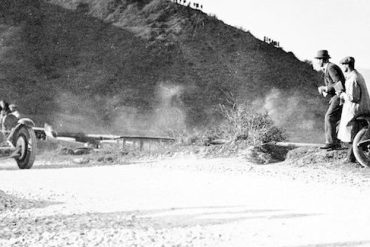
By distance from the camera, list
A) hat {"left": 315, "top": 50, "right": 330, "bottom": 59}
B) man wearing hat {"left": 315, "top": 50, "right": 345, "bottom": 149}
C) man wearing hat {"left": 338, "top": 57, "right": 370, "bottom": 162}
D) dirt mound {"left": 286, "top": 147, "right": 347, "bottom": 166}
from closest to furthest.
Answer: man wearing hat {"left": 338, "top": 57, "right": 370, "bottom": 162} < man wearing hat {"left": 315, "top": 50, "right": 345, "bottom": 149} < hat {"left": 315, "top": 50, "right": 330, "bottom": 59} < dirt mound {"left": 286, "top": 147, "right": 347, "bottom": 166}

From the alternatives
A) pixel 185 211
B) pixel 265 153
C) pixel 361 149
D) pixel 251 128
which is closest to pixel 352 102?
pixel 361 149

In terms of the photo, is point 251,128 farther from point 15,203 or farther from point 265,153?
point 15,203

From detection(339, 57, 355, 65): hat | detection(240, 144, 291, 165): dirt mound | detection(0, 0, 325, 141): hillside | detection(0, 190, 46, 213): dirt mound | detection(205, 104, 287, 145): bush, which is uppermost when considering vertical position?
detection(0, 0, 325, 141): hillside

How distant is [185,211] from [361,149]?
16.7 feet

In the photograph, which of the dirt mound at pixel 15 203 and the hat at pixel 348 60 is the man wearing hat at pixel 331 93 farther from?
the dirt mound at pixel 15 203

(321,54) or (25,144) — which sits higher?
(321,54)

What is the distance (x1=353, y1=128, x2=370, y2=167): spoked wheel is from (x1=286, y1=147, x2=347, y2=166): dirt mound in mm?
959

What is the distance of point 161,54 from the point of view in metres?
58.0

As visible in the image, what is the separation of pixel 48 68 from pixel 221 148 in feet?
137

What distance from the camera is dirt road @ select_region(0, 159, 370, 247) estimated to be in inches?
236

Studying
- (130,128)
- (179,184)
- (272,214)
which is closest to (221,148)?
(179,184)

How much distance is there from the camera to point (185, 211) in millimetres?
7645

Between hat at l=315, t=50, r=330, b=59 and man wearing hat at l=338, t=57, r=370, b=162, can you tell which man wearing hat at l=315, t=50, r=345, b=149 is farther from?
man wearing hat at l=338, t=57, r=370, b=162

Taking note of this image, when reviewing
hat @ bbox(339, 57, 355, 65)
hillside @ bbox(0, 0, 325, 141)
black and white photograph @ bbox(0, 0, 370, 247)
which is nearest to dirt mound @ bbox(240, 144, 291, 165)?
black and white photograph @ bbox(0, 0, 370, 247)
